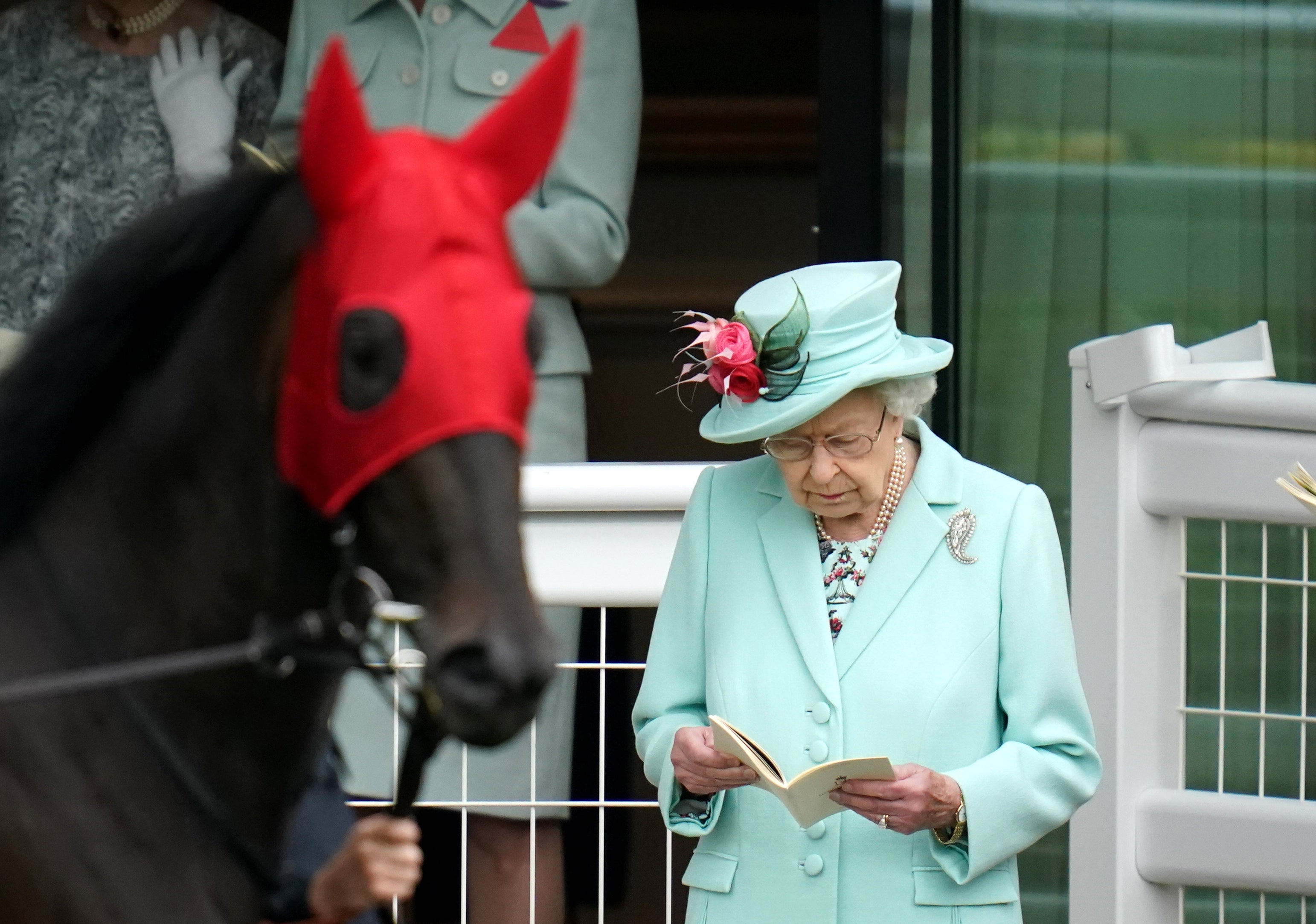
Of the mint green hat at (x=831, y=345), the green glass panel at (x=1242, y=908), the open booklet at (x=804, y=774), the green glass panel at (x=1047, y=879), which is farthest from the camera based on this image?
the green glass panel at (x=1047, y=879)

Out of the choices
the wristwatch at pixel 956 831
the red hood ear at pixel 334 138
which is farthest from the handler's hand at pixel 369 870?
the wristwatch at pixel 956 831

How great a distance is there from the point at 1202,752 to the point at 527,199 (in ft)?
6.34

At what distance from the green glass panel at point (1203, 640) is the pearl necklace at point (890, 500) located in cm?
143

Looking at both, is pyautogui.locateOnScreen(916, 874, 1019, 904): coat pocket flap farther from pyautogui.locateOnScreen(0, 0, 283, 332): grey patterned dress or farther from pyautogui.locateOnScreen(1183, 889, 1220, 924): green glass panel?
pyautogui.locateOnScreen(0, 0, 283, 332): grey patterned dress

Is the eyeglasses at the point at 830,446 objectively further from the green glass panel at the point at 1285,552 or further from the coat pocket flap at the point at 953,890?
the green glass panel at the point at 1285,552

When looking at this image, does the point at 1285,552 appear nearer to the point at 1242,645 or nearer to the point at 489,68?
the point at 1242,645

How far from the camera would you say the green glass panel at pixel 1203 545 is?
13.1ft

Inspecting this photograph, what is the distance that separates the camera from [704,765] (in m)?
2.61

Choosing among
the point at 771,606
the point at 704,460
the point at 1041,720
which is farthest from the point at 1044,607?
the point at 704,460

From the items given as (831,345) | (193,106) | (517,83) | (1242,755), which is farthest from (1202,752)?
(193,106)

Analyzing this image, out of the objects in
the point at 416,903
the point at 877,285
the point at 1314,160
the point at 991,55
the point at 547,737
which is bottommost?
the point at 416,903

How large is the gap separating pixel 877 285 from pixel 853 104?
1992 millimetres

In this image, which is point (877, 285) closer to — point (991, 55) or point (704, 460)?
point (991, 55)

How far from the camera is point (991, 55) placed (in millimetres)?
4508
